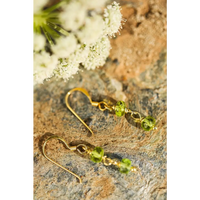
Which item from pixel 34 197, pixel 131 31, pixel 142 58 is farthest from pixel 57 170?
pixel 131 31

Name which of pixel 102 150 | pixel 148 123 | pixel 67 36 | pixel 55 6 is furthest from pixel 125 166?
pixel 55 6

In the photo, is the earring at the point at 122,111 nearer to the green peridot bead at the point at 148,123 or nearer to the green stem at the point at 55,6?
the green peridot bead at the point at 148,123

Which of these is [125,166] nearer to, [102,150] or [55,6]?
[102,150]

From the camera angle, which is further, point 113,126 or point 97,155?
point 113,126

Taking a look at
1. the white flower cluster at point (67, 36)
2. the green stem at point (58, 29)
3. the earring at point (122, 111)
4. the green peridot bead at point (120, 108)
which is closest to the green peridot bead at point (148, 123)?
the earring at point (122, 111)

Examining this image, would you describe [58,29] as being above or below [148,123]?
above
